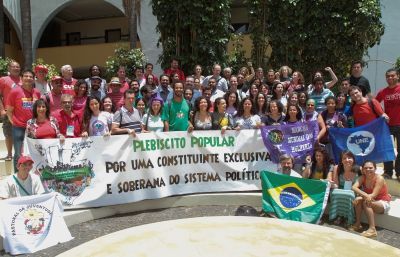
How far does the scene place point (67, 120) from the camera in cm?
633

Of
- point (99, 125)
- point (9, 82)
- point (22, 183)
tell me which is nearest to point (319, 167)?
point (99, 125)

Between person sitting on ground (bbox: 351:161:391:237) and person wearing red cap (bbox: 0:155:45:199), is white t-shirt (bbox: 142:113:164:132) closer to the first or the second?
person wearing red cap (bbox: 0:155:45:199)

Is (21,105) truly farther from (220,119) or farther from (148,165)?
(220,119)

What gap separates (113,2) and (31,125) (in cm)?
1509

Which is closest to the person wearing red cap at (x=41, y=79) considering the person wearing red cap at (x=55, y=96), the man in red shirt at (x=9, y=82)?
the man in red shirt at (x=9, y=82)

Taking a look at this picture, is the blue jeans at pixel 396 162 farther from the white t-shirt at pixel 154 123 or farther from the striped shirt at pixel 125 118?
the striped shirt at pixel 125 118

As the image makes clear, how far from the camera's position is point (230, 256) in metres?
4.80

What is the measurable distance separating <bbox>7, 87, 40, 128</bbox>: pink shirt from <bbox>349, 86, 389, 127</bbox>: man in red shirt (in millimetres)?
5185

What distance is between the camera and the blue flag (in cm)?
671

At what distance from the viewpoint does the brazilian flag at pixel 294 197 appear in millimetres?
6211

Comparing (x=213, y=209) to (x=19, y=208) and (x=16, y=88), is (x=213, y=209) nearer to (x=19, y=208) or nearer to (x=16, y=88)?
(x=19, y=208)

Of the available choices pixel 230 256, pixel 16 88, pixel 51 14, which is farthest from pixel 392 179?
pixel 51 14

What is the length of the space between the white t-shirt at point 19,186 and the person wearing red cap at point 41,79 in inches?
81.1

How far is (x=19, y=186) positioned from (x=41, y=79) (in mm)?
2363
